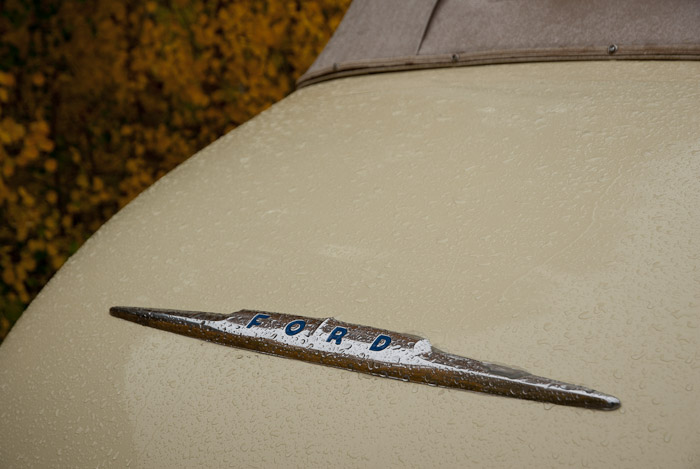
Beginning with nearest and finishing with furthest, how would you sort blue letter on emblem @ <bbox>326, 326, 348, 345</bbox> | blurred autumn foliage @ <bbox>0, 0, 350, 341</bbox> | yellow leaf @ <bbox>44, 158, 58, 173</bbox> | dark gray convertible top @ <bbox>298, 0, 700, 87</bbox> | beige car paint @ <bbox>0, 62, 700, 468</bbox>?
beige car paint @ <bbox>0, 62, 700, 468</bbox> → blue letter on emblem @ <bbox>326, 326, 348, 345</bbox> → dark gray convertible top @ <bbox>298, 0, 700, 87</bbox> → blurred autumn foliage @ <bbox>0, 0, 350, 341</bbox> → yellow leaf @ <bbox>44, 158, 58, 173</bbox>

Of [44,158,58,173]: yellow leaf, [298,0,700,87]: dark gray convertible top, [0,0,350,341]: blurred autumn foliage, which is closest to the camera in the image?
[298,0,700,87]: dark gray convertible top

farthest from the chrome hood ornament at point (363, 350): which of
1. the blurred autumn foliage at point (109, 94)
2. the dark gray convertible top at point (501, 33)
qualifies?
the blurred autumn foliage at point (109, 94)

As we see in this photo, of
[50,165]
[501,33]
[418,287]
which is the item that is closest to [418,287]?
[418,287]

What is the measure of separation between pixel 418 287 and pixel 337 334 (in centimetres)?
13

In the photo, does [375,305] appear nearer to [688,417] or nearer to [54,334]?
[688,417]

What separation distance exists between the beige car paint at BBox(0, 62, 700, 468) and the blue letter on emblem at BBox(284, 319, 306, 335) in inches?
1.8

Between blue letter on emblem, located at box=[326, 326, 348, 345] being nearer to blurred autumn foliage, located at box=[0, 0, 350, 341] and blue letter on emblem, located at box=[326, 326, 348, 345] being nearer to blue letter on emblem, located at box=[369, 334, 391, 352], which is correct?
blue letter on emblem, located at box=[369, 334, 391, 352]

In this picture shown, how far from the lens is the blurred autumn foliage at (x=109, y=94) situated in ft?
11.9

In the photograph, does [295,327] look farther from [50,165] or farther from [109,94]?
[109,94]

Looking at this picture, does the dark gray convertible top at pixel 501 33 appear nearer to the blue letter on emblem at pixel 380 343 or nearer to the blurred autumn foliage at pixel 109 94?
the blue letter on emblem at pixel 380 343

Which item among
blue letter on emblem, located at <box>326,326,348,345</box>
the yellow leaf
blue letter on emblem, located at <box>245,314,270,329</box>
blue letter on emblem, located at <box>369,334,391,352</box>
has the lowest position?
the yellow leaf

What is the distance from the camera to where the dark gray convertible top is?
121 centimetres

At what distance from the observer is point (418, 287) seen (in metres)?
0.82

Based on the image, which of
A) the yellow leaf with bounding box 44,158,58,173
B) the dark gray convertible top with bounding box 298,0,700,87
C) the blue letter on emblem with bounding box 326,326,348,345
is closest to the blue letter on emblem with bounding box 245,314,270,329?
the blue letter on emblem with bounding box 326,326,348,345
